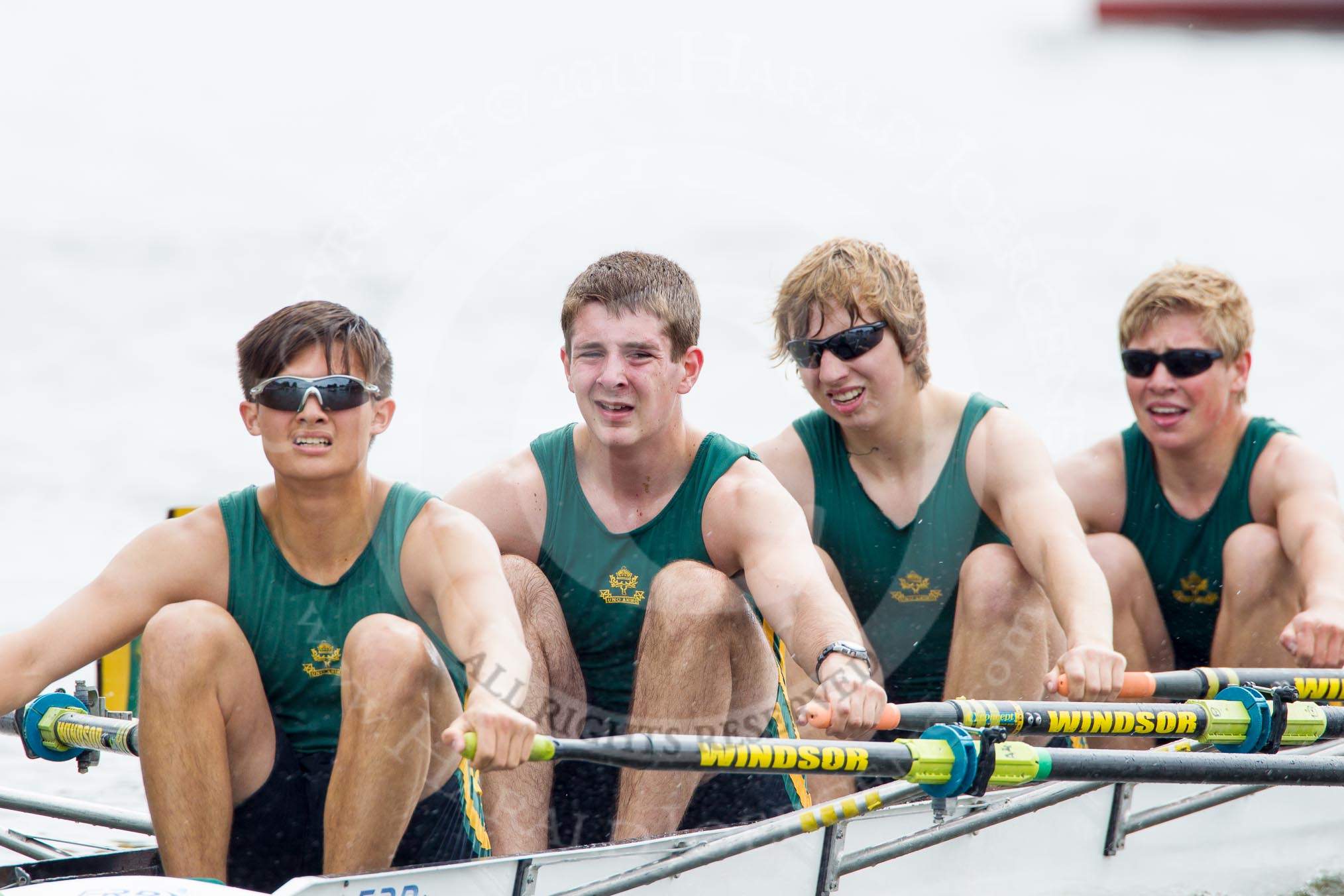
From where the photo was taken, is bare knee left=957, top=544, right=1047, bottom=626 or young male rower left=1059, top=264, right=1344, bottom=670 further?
young male rower left=1059, top=264, right=1344, bottom=670

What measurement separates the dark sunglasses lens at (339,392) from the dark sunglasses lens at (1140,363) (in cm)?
209

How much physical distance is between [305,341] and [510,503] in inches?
23.6

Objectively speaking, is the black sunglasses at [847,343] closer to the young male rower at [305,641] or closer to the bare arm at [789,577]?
the bare arm at [789,577]

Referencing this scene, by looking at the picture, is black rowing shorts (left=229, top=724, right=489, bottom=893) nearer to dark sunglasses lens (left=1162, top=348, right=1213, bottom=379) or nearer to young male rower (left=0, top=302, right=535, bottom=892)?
young male rower (left=0, top=302, right=535, bottom=892)

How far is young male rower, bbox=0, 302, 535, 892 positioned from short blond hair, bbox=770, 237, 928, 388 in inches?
40.3

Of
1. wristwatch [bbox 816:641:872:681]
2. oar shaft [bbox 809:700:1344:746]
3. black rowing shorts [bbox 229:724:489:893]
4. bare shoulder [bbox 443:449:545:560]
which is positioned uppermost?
bare shoulder [bbox 443:449:545:560]

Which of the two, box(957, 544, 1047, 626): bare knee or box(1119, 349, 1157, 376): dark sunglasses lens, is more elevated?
box(1119, 349, 1157, 376): dark sunglasses lens

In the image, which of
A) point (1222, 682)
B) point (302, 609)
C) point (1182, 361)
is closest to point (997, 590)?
point (1222, 682)

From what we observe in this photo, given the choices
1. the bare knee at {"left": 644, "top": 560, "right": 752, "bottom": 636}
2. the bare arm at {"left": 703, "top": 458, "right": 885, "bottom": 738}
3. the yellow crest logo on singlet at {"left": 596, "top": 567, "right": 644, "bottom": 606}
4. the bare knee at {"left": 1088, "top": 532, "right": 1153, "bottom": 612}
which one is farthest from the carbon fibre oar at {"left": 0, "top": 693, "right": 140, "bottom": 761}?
the bare knee at {"left": 1088, "top": 532, "right": 1153, "bottom": 612}

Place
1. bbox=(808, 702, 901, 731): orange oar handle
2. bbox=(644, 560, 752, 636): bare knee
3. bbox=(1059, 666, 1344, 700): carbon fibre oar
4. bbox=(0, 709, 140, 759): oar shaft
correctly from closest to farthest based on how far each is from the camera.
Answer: bbox=(808, 702, 901, 731): orange oar handle < bbox=(644, 560, 752, 636): bare knee < bbox=(1059, 666, 1344, 700): carbon fibre oar < bbox=(0, 709, 140, 759): oar shaft

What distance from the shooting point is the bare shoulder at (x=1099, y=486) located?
347 centimetres

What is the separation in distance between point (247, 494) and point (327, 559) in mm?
207

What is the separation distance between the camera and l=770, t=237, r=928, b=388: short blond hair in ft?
9.48

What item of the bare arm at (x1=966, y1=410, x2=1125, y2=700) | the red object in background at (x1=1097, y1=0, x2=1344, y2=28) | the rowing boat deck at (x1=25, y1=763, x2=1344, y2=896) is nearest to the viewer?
the rowing boat deck at (x1=25, y1=763, x2=1344, y2=896)
